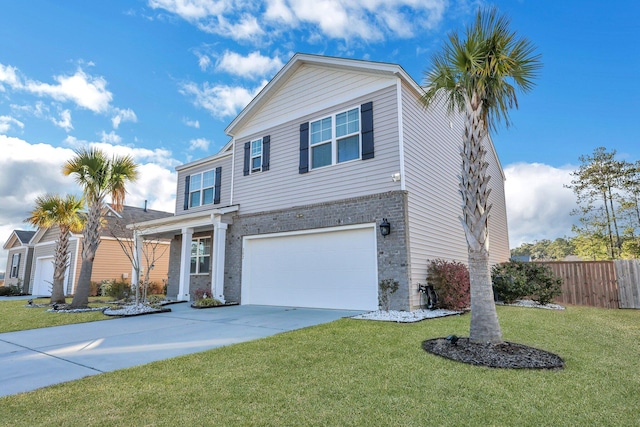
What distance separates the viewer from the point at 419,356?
462 cm

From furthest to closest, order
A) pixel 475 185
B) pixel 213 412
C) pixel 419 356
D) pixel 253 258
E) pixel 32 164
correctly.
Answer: pixel 32 164
pixel 253 258
pixel 475 185
pixel 419 356
pixel 213 412

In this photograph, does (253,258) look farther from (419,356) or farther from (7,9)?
(7,9)

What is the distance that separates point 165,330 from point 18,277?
1027 inches

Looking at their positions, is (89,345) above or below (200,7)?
below

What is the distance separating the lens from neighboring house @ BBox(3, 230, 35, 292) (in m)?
24.2

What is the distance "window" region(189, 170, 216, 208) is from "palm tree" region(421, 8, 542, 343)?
36.6ft

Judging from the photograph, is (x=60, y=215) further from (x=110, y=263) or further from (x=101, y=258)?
(x=110, y=263)

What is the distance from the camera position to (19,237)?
25156 mm

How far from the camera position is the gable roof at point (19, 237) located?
24.9 m

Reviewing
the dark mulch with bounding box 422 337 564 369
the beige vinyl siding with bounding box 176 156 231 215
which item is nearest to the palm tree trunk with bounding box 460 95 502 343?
the dark mulch with bounding box 422 337 564 369

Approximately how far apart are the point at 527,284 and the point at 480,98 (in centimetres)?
786

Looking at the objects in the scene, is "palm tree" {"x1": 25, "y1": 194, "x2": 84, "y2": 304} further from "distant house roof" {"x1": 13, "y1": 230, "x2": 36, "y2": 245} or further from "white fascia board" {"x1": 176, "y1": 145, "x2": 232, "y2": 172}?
"distant house roof" {"x1": 13, "y1": 230, "x2": 36, "y2": 245}

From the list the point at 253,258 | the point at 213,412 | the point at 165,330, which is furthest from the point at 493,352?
the point at 253,258

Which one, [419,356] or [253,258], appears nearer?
[419,356]
